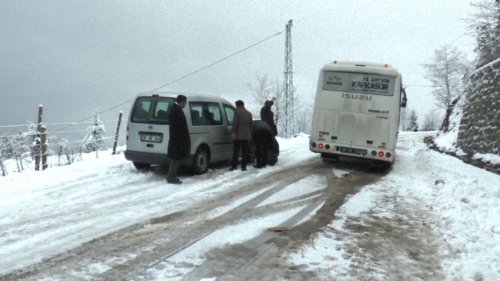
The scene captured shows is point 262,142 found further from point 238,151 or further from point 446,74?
point 446,74

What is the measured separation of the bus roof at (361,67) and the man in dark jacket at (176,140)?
5.20 m

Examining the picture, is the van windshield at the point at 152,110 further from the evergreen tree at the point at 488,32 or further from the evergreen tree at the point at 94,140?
the evergreen tree at the point at 488,32

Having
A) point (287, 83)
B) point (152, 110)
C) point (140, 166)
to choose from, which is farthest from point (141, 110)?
point (287, 83)

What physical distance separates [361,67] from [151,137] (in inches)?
241

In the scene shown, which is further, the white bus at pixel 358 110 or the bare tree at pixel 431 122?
the bare tree at pixel 431 122

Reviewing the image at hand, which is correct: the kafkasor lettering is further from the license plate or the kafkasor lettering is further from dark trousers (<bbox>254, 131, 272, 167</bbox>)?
the license plate

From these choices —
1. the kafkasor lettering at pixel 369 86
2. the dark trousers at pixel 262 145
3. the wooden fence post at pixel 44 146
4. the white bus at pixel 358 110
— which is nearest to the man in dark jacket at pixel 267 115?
the dark trousers at pixel 262 145

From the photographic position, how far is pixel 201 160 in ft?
36.6

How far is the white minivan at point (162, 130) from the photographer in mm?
10492

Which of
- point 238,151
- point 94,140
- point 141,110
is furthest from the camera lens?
point 94,140

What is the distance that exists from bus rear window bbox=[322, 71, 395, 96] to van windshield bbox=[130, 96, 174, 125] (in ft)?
15.9

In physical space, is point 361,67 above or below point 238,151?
above

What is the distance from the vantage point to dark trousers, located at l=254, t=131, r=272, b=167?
41.0ft

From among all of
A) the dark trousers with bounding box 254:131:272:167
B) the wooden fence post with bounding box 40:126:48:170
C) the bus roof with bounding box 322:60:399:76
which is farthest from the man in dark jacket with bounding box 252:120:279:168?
the wooden fence post with bounding box 40:126:48:170
